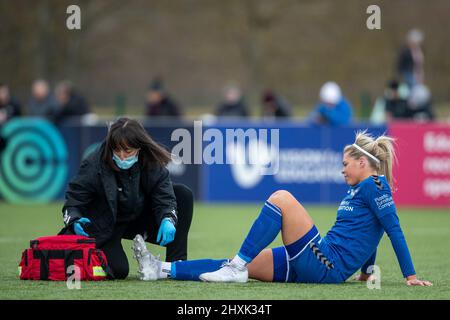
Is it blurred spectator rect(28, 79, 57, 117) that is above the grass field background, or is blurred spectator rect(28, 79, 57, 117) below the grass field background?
above

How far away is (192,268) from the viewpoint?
25.5 feet

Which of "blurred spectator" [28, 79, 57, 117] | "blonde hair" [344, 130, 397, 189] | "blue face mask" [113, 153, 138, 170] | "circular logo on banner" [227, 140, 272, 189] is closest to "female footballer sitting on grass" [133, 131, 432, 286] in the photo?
"blonde hair" [344, 130, 397, 189]

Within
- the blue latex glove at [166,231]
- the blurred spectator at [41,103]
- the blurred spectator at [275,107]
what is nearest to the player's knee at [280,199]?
the blue latex glove at [166,231]

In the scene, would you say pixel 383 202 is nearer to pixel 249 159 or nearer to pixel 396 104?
pixel 249 159

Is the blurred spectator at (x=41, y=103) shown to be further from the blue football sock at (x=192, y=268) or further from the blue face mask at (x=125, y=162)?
the blue football sock at (x=192, y=268)

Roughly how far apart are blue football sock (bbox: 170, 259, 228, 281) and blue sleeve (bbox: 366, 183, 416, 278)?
52.2 inches

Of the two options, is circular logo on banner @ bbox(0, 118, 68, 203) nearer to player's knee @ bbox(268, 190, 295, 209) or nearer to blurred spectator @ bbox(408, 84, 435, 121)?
blurred spectator @ bbox(408, 84, 435, 121)

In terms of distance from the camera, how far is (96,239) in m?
7.88

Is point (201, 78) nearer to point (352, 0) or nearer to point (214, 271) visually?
point (352, 0)

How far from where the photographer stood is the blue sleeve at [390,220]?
284 inches

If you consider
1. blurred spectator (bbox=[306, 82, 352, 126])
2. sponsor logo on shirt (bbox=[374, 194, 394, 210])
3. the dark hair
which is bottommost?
sponsor logo on shirt (bbox=[374, 194, 394, 210])

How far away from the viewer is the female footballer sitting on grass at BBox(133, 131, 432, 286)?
7.35 metres

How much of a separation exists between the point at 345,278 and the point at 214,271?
1026 mm

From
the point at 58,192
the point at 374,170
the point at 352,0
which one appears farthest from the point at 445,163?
the point at 352,0
